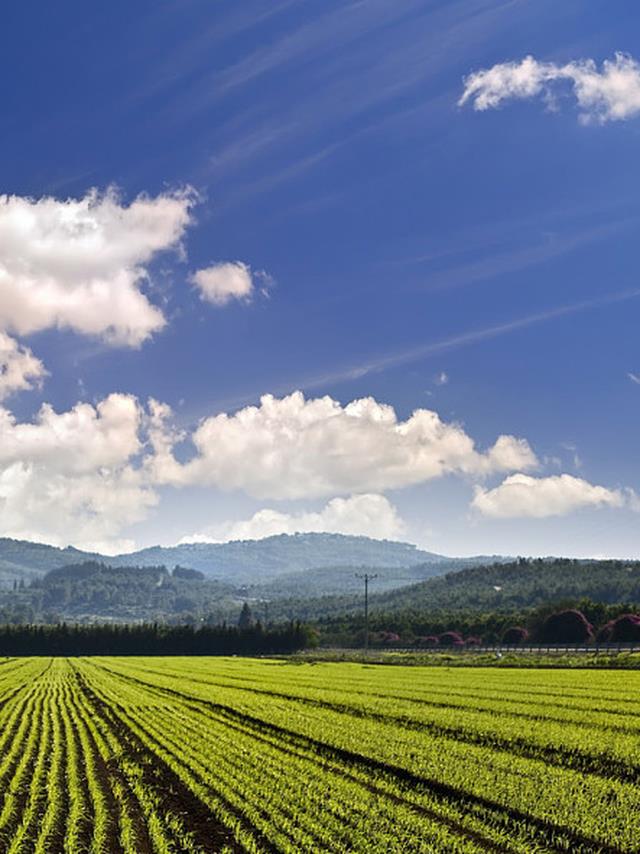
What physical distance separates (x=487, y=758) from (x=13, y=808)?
1732 cm

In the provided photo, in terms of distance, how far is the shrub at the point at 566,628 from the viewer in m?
135

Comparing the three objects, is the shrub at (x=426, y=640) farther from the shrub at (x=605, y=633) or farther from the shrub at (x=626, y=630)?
the shrub at (x=626, y=630)

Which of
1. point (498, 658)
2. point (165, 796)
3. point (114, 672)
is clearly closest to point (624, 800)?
point (165, 796)

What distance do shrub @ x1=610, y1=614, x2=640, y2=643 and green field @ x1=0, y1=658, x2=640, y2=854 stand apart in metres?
65.6

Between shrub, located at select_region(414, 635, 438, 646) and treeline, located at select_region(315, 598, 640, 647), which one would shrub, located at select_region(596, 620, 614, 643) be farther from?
shrub, located at select_region(414, 635, 438, 646)

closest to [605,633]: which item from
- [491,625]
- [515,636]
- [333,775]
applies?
[515,636]

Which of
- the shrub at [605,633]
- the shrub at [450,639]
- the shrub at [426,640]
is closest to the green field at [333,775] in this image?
the shrub at [605,633]

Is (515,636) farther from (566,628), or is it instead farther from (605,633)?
(605,633)

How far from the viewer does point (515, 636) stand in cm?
14838

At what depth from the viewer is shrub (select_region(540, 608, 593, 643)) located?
135 meters

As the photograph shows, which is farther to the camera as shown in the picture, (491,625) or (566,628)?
(491,625)

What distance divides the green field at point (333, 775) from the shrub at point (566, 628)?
8323 cm

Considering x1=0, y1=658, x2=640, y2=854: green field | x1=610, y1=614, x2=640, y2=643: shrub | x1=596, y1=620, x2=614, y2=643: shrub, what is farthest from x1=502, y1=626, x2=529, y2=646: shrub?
x1=0, y1=658, x2=640, y2=854: green field

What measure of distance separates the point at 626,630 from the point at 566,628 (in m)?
19.5
